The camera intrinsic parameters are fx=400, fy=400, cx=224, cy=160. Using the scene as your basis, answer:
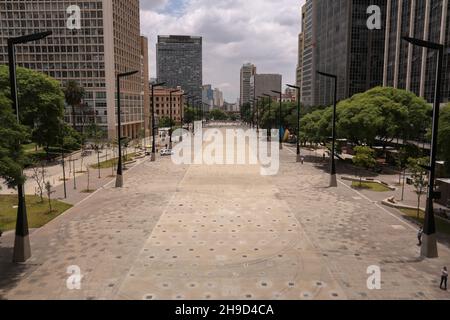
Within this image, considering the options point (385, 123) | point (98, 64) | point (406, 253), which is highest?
point (98, 64)

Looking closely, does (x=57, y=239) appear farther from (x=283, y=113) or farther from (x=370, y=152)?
(x=283, y=113)

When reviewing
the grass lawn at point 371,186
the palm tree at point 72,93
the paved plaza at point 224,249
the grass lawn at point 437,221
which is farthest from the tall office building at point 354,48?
the grass lawn at point 437,221

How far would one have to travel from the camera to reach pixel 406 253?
2103 cm

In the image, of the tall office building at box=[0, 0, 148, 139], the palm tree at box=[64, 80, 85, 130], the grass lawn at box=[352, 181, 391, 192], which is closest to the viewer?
the grass lawn at box=[352, 181, 391, 192]

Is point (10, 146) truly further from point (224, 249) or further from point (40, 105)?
point (40, 105)

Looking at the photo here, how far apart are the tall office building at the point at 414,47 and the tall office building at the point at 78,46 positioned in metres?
62.1

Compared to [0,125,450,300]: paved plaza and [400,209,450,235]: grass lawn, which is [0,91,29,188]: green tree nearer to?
[0,125,450,300]: paved plaza

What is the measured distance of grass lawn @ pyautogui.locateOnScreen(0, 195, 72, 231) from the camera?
86.6 ft

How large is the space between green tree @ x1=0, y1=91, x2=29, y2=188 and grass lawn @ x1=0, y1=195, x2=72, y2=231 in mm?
8195

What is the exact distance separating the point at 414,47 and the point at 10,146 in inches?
3011

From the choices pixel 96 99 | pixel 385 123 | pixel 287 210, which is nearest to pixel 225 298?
pixel 287 210

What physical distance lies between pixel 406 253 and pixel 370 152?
22798mm

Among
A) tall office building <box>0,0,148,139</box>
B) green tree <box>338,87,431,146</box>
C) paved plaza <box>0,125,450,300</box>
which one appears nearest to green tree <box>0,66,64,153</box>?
paved plaza <box>0,125,450,300</box>
